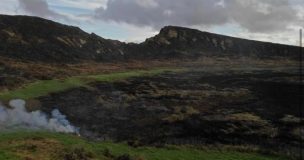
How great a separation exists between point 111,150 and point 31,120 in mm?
12548

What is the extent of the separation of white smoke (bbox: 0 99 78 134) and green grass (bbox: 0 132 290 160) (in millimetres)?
3260

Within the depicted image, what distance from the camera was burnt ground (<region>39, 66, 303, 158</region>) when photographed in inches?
1614

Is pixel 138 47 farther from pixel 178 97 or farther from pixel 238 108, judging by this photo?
pixel 238 108

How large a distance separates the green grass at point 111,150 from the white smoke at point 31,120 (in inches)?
128

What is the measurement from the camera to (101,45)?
124 m

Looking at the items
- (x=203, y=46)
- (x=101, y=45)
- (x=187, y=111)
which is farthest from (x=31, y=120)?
(x=203, y=46)

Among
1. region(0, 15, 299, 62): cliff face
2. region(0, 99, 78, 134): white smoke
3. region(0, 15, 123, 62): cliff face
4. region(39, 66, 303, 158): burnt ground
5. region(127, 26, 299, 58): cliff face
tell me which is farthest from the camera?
region(127, 26, 299, 58): cliff face

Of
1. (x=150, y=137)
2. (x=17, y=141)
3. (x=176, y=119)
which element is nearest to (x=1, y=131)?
(x=17, y=141)

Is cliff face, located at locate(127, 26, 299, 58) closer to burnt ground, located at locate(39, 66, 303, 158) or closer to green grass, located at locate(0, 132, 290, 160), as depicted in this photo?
burnt ground, located at locate(39, 66, 303, 158)

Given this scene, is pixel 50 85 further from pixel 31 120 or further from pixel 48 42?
pixel 48 42

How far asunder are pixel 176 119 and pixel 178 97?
14.0 meters

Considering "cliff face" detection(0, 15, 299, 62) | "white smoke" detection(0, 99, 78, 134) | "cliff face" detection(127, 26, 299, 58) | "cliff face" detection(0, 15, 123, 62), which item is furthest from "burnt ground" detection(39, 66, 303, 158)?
"cliff face" detection(127, 26, 299, 58)

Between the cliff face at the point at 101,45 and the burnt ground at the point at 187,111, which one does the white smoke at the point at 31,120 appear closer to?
the burnt ground at the point at 187,111

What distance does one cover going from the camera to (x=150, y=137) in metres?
40.3
